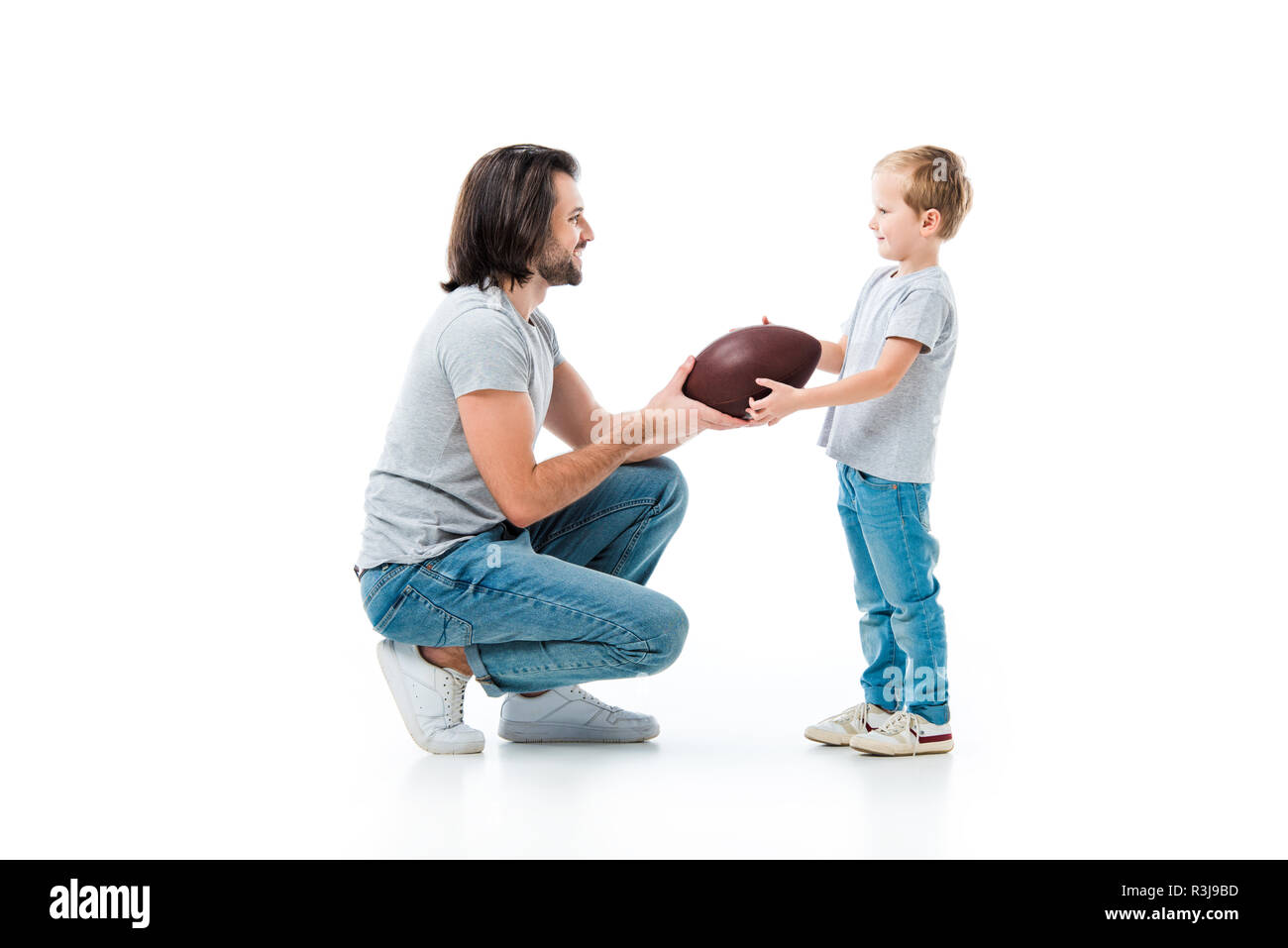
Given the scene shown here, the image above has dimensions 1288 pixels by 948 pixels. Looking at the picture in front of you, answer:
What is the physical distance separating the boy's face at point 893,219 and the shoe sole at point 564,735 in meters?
1.18

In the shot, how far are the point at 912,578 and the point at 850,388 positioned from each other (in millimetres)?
424

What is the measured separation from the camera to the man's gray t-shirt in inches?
102

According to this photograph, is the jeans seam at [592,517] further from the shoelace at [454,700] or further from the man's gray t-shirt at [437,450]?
the shoelace at [454,700]

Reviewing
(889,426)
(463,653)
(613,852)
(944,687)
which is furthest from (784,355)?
(613,852)

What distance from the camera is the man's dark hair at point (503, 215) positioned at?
2.69m

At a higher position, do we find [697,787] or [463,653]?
[463,653]

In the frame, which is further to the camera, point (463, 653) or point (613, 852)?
point (463, 653)

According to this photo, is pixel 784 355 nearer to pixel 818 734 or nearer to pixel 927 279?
pixel 927 279

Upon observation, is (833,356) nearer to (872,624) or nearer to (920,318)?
(920,318)

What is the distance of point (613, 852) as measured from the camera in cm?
198

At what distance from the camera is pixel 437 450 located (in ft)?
A: 8.64

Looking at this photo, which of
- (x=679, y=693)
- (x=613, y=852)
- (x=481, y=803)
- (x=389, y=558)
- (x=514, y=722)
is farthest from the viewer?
(x=679, y=693)

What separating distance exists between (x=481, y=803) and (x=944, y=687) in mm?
1016

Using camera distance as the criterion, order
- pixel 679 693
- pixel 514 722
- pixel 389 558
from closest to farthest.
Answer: pixel 389 558
pixel 514 722
pixel 679 693
